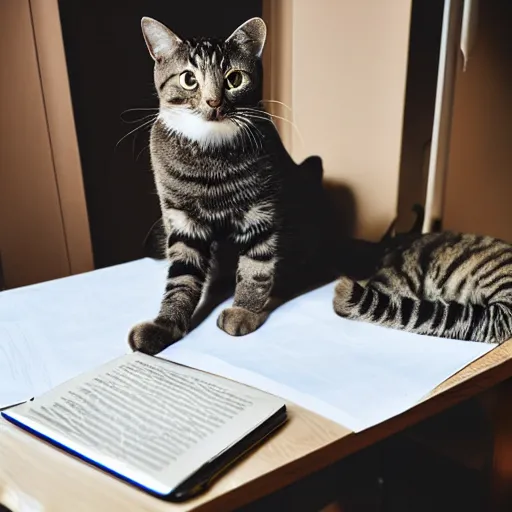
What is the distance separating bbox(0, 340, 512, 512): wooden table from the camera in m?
0.51

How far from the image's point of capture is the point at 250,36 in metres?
0.88

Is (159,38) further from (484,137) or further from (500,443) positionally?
(500,443)

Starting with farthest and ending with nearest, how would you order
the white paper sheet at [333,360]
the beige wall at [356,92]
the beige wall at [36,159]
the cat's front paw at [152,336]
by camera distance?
the beige wall at [356,92] < the beige wall at [36,159] < the cat's front paw at [152,336] < the white paper sheet at [333,360]

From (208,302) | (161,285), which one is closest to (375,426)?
(208,302)

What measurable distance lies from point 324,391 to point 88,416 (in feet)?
0.88

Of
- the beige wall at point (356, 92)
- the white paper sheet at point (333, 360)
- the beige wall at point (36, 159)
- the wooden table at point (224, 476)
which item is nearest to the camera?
the wooden table at point (224, 476)

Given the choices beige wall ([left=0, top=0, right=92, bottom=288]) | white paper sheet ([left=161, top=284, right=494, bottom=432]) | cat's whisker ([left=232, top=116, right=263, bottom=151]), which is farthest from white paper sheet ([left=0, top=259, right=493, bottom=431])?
cat's whisker ([left=232, top=116, right=263, bottom=151])

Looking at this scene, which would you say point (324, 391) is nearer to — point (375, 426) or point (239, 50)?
point (375, 426)

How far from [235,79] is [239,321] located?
1.17ft

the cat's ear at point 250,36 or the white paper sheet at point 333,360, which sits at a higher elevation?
the cat's ear at point 250,36

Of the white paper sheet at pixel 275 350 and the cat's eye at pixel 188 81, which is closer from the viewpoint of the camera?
the white paper sheet at pixel 275 350

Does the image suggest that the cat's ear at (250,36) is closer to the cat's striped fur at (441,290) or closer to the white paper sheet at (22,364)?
the cat's striped fur at (441,290)

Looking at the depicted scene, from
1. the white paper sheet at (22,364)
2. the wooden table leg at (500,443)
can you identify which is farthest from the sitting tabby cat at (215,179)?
the wooden table leg at (500,443)

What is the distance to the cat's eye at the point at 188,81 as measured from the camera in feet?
2.77
